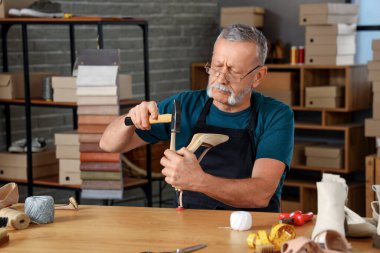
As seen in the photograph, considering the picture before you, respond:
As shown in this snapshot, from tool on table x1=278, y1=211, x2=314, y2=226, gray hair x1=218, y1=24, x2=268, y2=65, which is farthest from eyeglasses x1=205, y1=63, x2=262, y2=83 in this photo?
tool on table x1=278, y1=211, x2=314, y2=226

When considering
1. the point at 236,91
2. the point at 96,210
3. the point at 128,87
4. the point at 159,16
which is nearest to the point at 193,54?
the point at 159,16

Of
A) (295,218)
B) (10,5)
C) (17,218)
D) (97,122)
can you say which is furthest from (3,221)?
(10,5)

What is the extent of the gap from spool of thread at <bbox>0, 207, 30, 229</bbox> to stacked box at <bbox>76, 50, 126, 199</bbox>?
2257 mm

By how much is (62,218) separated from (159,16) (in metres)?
4.21

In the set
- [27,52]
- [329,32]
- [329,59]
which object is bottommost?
[329,59]

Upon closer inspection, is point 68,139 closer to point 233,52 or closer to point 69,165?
point 69,165

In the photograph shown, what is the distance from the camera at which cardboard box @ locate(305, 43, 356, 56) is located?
21.4ft

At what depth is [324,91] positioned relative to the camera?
660cm

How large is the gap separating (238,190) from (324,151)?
145 inches

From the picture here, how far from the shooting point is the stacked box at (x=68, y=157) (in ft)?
17.2

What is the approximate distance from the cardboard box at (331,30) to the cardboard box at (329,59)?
176 millimetres

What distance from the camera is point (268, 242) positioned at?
2.42 m

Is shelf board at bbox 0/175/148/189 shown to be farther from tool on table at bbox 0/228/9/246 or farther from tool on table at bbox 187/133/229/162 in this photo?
tool on table at bbox 0/228/9/246

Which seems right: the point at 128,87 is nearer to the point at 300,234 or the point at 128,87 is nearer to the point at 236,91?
the point at 236,91
